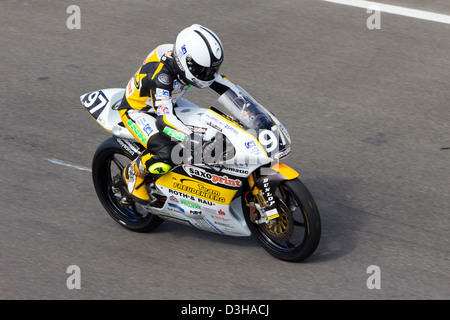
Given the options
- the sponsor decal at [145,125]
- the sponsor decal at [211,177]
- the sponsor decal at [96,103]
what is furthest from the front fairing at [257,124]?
the sponsor decal at [96,103]

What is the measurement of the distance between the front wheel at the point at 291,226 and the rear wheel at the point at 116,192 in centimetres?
112

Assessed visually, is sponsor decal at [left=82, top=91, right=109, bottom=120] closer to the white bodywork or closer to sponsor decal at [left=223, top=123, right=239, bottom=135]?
the white bodywork

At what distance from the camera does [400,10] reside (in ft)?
37.1

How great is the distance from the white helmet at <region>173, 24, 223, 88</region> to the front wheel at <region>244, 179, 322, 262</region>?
107 centimetres

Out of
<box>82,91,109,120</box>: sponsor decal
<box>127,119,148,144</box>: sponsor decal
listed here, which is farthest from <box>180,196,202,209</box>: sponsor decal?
<box>82,91,109,120</box>: sponsor decal

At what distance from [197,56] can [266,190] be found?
119cm

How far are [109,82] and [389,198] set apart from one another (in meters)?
4.18

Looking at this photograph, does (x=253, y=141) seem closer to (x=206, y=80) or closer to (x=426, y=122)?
(x=206, y=80)

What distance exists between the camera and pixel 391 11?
11273mm

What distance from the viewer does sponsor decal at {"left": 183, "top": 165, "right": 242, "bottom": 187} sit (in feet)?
19.8

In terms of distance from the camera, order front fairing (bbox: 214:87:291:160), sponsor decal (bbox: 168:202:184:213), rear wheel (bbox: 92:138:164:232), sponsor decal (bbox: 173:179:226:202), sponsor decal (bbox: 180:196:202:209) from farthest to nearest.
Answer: rear wheel (bbox: 92:138:164:232) → sponsor decal (bbox: 168:202:184:213) → sponsor decal (bbox: 180:196:202:209) → sponsor decal (bbox: 173:179:226:202) → front fairing (bbox: 214:87:291:160)

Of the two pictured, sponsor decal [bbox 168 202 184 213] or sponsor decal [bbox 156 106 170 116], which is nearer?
sponsor decal [bbox 156 106 170 116]

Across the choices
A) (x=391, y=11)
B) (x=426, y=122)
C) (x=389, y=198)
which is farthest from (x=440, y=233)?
(x=391, y=11)
